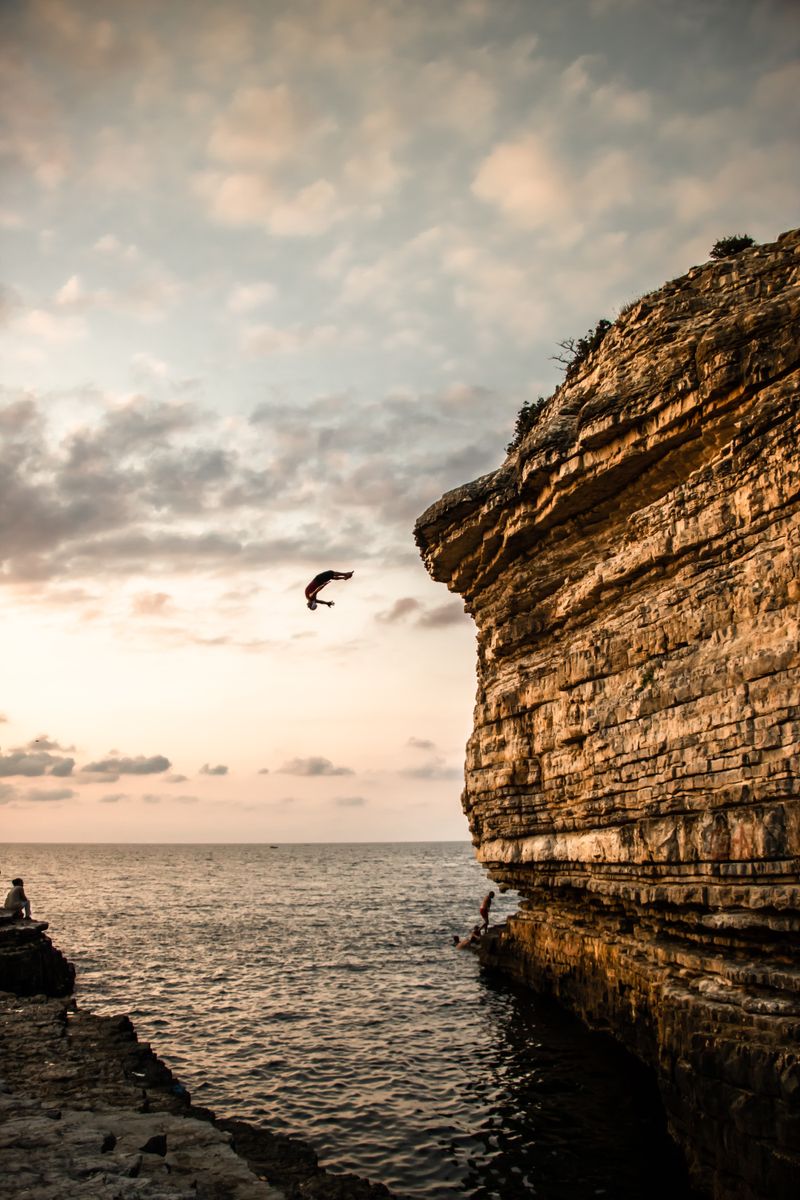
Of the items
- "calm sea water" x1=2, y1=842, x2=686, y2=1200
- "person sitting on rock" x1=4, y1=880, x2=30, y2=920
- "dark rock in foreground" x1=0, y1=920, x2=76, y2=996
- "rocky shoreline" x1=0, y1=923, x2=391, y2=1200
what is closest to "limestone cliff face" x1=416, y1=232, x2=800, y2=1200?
"calm sea water" x1=2, y1=842, x2=686, y2=1200

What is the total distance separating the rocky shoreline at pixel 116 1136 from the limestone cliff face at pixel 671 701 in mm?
5847

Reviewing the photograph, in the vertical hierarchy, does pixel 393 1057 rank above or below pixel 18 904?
below

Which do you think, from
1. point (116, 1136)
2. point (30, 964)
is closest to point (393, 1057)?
point (116, 1136)

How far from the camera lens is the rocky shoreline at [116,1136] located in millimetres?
8328

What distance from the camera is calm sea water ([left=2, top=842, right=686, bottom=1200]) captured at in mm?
12859

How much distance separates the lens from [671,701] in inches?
607

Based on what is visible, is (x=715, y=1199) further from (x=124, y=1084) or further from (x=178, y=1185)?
(x=124, y=1084)

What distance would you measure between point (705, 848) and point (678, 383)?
995cm

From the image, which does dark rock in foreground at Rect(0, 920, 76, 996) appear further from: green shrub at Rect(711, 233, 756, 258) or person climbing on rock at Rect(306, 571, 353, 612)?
green shrub at Rect(711, 233, 756, 258)

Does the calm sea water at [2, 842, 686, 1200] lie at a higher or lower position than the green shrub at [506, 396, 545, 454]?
lower

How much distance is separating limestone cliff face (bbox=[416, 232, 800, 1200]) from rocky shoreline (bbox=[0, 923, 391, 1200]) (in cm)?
585

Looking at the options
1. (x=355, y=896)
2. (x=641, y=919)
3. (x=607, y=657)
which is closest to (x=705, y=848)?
(x=641, y=919)

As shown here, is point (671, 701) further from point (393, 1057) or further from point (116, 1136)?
point (116, 1136)

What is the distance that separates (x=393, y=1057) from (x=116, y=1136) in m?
10.8
